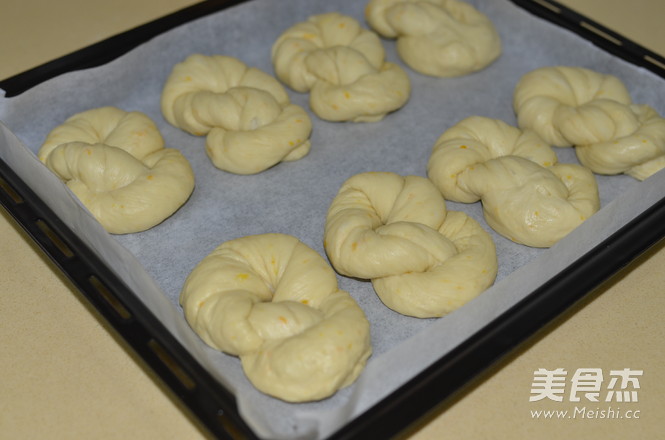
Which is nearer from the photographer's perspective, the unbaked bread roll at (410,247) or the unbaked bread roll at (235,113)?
the unbaked bread roll at (410,247)

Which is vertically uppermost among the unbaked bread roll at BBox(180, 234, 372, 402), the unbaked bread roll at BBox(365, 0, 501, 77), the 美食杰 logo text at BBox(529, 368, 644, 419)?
the unbaked bread roll at BBox(365, 0, 501, 77)

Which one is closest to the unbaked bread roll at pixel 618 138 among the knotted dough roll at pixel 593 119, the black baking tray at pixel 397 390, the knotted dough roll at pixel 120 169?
the knotted dough roll at pixel 593 119

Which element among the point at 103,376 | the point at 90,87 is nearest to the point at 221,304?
the point at 103,376

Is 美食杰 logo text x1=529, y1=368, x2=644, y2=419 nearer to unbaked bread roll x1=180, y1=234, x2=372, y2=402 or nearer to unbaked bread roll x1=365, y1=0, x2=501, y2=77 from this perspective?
unbaked bread roll x1=180, y1=234, x2=372, y2=402

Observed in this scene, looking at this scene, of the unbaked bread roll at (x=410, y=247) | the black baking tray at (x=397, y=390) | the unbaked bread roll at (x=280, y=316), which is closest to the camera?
the black baking tray at (x=397, y=390)

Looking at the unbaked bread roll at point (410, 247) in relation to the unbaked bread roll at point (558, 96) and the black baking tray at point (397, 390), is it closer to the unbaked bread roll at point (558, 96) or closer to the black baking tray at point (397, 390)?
Answer: the black baking tray at point (397, 390)

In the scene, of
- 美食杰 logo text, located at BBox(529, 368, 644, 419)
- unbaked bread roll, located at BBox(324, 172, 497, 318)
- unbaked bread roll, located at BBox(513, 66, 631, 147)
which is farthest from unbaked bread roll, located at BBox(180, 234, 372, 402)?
unbaked bread roll, located at BBox(513, 66, 631, 147)

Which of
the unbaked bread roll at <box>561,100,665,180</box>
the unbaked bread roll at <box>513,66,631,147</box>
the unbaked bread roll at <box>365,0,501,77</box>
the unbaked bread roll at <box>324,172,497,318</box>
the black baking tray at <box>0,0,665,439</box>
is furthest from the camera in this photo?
the unbaked bread roll at <box>365,0,501,77</box>
